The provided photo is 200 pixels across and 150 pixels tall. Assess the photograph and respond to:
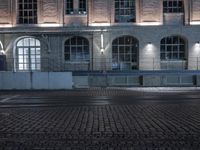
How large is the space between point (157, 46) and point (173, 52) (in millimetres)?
1515

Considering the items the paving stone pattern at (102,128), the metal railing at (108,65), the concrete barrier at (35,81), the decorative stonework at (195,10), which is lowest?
the paving stone pattern at (102,128)

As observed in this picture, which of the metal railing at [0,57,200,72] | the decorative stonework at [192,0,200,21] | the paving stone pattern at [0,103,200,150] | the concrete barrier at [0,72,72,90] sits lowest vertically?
the paving stone pattern at [0,103,200,150]

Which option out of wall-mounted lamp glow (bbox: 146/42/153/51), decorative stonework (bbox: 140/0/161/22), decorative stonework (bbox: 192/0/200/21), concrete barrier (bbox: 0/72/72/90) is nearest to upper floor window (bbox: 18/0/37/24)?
concrete barrier (bbox: 0/72/72/90)

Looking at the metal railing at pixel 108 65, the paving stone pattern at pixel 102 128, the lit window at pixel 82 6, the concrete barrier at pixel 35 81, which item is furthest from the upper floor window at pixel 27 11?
the paving stone pattern at pixel 102 128

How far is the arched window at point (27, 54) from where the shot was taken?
1453 inches

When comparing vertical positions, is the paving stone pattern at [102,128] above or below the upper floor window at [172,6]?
below

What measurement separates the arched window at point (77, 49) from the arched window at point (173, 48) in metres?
6.55

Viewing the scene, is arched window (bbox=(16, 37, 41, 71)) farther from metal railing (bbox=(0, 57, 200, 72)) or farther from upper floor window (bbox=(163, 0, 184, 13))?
upper floor window (bbox=(163, 0, 184, 13))

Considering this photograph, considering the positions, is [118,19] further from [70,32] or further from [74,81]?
[74,81]

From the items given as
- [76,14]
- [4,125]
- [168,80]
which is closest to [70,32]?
[76,14]

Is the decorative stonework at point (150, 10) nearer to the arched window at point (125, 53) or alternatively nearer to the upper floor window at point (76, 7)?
the arched window at point (125, 53)

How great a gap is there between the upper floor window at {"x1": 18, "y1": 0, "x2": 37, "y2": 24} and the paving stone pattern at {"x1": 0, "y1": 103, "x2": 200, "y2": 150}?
72.2 ft

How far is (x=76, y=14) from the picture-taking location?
36.7 metres

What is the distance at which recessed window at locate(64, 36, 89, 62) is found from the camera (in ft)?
119
